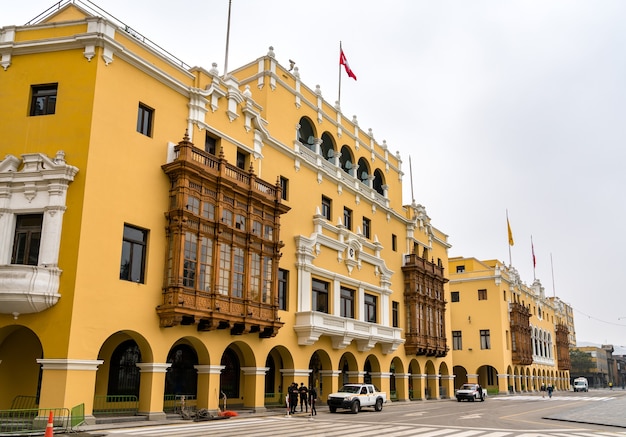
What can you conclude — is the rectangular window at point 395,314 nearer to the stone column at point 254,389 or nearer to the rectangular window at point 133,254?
the stone column at point 254,389

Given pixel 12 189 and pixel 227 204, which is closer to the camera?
pixel 12 189

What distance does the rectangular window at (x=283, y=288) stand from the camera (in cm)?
3285

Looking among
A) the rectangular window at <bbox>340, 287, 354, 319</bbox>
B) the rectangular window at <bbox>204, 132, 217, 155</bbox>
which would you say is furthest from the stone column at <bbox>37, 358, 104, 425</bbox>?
the rectangular window at <bbox>340, 287, 354, 319</bbox>

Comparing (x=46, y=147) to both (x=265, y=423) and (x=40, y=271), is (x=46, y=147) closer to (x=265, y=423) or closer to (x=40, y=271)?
(x=40, y=271)

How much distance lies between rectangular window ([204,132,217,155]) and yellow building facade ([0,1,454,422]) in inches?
3.0

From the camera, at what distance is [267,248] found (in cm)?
3006

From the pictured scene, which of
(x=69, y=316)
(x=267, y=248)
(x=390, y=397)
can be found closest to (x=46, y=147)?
(x=69, y=316)

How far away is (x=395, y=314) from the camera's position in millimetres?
45781

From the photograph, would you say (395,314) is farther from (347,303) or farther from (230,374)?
(230,374)

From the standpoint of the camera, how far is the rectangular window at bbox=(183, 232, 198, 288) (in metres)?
25.1

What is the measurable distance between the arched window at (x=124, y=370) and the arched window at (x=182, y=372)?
1.90 metres

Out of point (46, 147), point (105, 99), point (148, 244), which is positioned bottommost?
point (148, 244)

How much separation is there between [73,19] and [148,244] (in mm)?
10533

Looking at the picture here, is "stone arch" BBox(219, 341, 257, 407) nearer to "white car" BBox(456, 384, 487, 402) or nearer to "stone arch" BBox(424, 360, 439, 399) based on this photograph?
"stone arch" BBox(424, 360, 439, 399)
